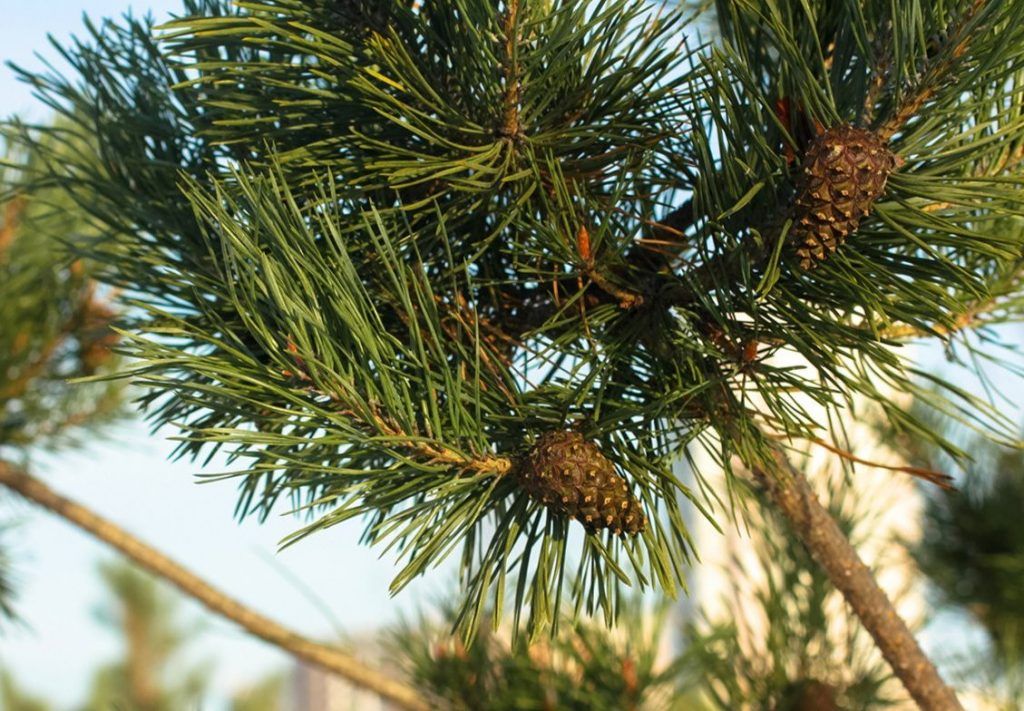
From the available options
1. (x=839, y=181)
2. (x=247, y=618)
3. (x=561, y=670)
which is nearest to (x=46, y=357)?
(x=247, y=618)

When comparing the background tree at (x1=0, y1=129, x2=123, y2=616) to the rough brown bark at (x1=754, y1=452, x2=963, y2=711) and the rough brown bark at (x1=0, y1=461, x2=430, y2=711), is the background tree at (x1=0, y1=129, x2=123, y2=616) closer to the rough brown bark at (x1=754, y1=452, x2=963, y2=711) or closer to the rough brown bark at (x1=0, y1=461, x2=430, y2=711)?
the rough brown bark at (x1=0, y1=461, x2=430, y2=711)

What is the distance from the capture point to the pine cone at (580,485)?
13.2 inches

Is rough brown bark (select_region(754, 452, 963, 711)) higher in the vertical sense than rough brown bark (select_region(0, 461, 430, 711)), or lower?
higher

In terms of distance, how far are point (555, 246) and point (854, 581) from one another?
0.19 m

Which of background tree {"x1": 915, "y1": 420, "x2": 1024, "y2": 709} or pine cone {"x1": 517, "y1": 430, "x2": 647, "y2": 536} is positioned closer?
pine cone {"x1": 517, "y1": 430, "x2": 647, "y2": 536}

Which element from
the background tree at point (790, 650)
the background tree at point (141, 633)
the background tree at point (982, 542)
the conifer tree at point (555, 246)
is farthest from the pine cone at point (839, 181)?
the background tree at point (141, 633)

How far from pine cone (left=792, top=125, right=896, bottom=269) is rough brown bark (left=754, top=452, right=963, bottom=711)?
0.38 ft

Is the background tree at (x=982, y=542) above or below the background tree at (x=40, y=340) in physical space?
below

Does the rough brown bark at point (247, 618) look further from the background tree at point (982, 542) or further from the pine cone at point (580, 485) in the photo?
the background tree at point (982, 542)

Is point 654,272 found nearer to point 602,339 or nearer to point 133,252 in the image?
point 602,339

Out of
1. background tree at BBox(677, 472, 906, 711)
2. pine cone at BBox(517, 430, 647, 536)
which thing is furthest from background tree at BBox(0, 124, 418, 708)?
pine cone at BBox(517, 430, 647, 536)

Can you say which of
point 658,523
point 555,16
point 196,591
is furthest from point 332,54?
point 196,591

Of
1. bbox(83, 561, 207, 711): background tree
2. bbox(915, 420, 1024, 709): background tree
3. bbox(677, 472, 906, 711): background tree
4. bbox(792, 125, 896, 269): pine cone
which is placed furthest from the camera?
bbox(83, 561, 207, 711): background tree

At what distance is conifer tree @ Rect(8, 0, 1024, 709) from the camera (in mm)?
332
